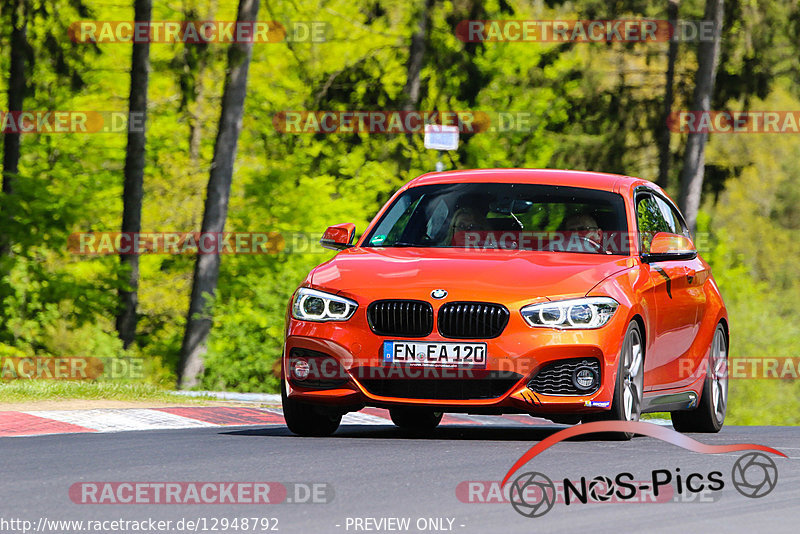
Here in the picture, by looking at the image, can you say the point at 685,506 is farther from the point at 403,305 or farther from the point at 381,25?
the point at 381,25

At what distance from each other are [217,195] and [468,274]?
19.1 m

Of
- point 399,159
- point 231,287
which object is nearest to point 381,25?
point 399,159

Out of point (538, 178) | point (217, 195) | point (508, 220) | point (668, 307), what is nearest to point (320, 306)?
point (508, 220)

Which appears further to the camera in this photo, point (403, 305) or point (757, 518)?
point (403, 305)

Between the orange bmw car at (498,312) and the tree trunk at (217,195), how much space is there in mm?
17390

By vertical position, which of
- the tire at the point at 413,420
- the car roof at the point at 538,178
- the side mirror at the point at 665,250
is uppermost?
the car roof at the point at 538,178

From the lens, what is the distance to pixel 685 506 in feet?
23.1

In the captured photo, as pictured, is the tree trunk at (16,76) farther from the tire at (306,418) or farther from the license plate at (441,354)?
the license plate at (441,354)

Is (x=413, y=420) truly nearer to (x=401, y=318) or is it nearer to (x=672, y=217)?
(x=401, y=318)

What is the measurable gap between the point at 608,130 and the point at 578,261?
29.7 m

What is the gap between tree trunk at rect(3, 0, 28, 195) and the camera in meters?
29.2

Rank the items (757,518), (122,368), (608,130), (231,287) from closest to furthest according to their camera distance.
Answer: (757,518) < (122,368) < (231,287) < (608,130)

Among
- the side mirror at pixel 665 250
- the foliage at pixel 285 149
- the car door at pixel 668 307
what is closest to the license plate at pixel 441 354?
the car door at pixel 668 307

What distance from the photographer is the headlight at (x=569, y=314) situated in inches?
363
